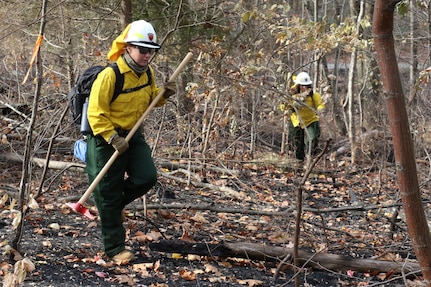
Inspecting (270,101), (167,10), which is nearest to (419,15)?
(270,101)

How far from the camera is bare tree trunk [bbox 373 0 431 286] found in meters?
2.17

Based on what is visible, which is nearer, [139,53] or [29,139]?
[29,139]

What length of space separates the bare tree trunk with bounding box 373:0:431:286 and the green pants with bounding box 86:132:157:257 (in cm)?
311

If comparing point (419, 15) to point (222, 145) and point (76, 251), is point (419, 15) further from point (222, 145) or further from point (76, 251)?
point (76, 251)

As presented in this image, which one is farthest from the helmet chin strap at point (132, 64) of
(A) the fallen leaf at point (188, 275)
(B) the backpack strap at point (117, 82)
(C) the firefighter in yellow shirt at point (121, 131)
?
(A) the fallen leaf at point (188, 275)

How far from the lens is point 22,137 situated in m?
7.69

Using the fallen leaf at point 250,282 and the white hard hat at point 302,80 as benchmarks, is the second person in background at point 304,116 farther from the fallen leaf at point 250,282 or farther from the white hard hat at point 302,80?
the fallen leaf at point 250,282

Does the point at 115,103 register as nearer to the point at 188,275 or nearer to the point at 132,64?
the point at 132,64

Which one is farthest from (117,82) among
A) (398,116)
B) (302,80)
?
(302,80)

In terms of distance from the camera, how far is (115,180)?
499 cm

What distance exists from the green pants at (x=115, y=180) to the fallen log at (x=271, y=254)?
16.0 inches

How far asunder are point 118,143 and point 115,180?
47 centimetres

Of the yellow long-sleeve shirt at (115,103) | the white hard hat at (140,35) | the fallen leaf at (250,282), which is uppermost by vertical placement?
the white hard hat at (140,35)

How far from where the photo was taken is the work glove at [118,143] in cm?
465
